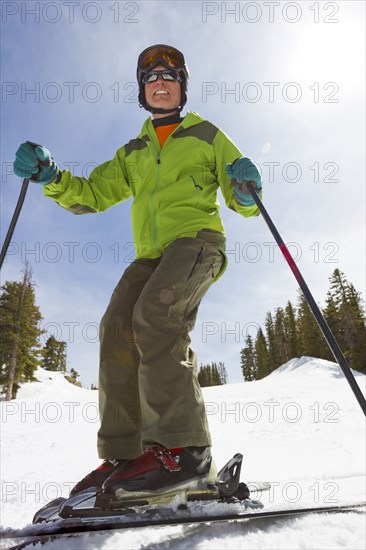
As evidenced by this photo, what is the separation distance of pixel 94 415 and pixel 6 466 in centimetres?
645

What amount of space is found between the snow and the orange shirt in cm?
273

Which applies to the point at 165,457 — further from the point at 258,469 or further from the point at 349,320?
the point at 349,320

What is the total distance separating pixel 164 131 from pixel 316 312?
2.05 meters

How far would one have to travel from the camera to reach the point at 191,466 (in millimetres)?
1935

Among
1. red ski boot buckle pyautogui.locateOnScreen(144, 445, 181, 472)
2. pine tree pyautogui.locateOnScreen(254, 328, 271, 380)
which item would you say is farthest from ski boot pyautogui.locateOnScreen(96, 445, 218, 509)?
pine tree pyautogui.locateOnScreen(254, 328, 271, 380)

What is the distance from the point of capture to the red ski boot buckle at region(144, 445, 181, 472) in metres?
1.87

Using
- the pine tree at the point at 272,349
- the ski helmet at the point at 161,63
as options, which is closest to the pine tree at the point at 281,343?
the pine tree at the point at 272,349

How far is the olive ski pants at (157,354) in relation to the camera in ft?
6.59

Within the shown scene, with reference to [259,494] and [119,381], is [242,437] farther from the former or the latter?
[119,381]

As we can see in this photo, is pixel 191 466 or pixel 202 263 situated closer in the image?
pixel 191 466

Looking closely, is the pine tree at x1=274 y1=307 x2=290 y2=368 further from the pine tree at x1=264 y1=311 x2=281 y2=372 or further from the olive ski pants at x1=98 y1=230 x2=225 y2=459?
the olive ski pants at x1=98 y1=230 x2=225 y2=459

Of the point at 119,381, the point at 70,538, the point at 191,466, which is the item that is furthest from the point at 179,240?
the point at 70,538

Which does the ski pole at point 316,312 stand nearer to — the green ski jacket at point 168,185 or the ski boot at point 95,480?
the green ski jacket at point 168,185

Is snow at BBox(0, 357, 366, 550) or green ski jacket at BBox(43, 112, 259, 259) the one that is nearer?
snow at BBox(0, 357, 366, 550)
